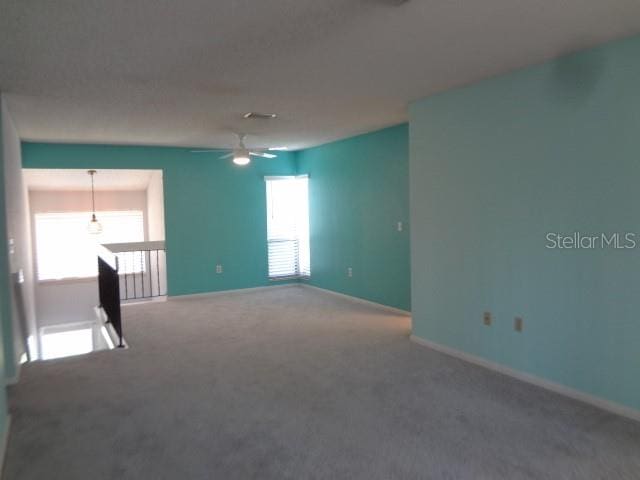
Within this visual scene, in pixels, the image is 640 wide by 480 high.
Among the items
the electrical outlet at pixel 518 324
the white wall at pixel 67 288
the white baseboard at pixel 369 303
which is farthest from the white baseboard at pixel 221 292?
the electrical outlet at pixel 518 324

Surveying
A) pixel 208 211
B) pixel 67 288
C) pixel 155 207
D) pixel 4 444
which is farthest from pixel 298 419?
pixel 67 288

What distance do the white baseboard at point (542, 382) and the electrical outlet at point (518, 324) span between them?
0.34 metres

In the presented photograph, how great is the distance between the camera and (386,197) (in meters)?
6.17

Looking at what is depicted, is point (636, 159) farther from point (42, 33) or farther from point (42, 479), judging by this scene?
point (42, 479)

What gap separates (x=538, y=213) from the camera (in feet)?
11.7

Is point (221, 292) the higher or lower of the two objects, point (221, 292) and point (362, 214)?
the lower

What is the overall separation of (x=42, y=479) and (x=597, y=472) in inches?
114

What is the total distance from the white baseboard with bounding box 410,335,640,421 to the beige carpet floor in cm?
7

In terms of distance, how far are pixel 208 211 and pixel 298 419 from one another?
4.96 m

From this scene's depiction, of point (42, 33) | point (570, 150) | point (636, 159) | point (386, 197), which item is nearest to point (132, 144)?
point (386, 197)

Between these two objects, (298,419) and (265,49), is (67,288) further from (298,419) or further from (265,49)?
(265,49)

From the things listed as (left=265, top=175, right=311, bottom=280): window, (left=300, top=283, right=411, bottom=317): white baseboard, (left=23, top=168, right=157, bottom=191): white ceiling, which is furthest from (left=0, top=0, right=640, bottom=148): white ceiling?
(left=265, top=175, right=311, bottom=280): window

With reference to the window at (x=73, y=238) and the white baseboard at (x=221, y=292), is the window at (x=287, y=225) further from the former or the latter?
the window at (x=73, y=238)

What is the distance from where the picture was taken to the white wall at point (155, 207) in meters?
8.00
